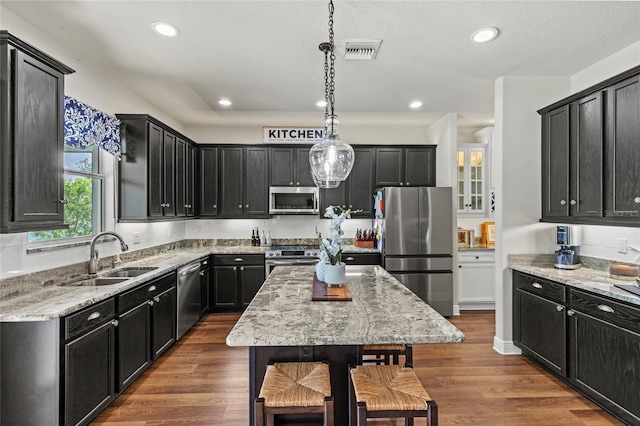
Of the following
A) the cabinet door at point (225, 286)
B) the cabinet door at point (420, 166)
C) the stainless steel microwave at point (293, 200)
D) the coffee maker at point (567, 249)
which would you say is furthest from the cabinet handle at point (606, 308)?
the cabinet door at point (225, 286)

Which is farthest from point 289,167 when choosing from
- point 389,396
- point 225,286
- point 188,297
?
point 389,396

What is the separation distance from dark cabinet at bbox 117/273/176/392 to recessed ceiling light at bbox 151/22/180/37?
79.3 inches

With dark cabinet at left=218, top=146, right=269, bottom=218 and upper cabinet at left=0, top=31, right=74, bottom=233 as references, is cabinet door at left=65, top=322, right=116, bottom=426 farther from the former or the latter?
dark cabinet at left=218, top=146, right=269, bottom=218

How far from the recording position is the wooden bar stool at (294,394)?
1.44 meters

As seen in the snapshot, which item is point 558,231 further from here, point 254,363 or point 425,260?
point 254,363

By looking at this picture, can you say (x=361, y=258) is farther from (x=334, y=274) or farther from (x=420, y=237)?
(x=334, y=274)

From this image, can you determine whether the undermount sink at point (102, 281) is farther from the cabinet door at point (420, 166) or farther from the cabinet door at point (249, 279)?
the cabinet door at point (420, 166)

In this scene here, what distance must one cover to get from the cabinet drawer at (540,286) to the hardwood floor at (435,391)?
0.73 meters

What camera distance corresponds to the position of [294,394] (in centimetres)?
150

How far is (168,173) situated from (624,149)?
14.3ft

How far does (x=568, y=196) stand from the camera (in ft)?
10.1

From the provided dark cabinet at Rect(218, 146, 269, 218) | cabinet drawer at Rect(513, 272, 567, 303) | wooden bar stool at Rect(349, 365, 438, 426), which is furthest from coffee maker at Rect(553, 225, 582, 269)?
dark cabinet at Rect(218, 146, 269, 218)

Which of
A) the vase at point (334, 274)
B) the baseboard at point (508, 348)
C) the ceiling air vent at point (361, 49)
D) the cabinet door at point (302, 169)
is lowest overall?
the baseboard at point (508, 348)

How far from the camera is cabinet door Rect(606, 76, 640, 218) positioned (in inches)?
96.7
